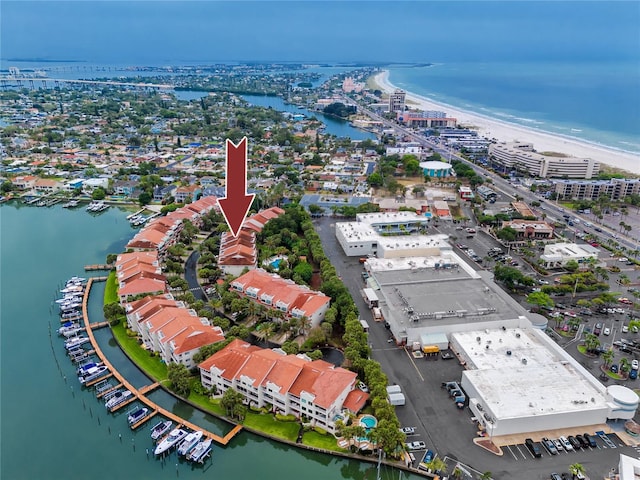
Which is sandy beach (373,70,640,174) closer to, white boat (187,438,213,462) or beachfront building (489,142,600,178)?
beachfront building (489,142,600,178)

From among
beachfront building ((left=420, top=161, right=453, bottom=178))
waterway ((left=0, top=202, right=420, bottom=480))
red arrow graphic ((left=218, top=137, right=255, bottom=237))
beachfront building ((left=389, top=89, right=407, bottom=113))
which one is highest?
red arrow graphic ((left=218, top=137, right=255, bottom=237))

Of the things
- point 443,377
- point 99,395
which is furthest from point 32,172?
point 443,377

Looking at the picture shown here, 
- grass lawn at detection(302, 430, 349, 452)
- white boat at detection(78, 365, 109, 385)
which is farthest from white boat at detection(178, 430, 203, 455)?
white boat at detection(78, 365, 109, 385)

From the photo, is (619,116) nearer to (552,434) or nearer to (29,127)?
(552,434)

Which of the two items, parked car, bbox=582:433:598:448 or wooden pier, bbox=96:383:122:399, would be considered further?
wooden pier, bbox=96:383:122:399

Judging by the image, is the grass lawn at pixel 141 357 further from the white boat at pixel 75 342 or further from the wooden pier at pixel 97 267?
the wooden pier at pixel 97 267

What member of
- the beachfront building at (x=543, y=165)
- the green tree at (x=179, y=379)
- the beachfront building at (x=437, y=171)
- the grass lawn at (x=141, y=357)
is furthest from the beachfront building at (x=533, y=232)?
the grass lawn at (x=141, y=357)
